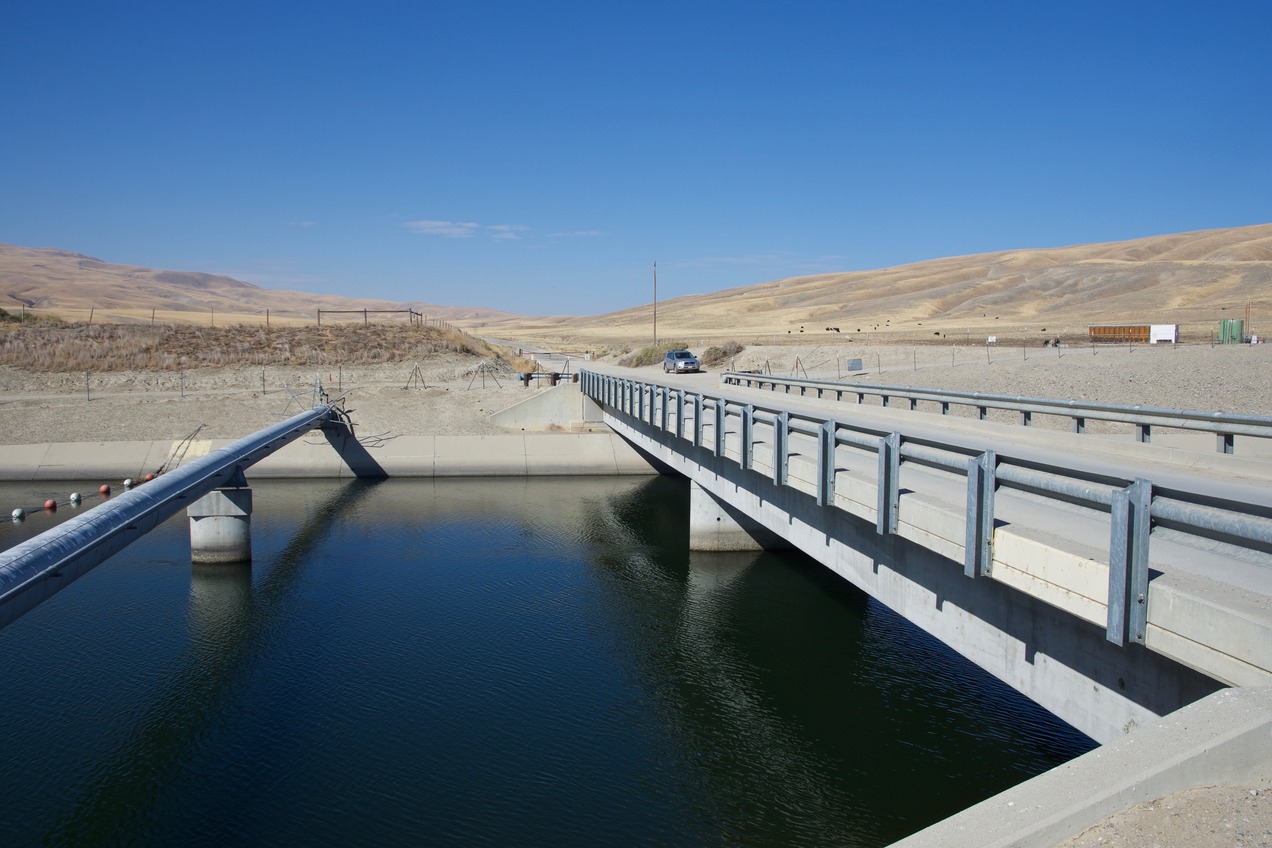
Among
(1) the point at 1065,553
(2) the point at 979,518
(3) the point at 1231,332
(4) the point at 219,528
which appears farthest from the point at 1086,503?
(3) the point at 1231,332

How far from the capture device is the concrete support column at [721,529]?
79.7 feet

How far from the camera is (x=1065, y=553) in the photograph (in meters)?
6.68

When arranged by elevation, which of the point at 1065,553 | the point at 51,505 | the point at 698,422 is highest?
the point at 698,422

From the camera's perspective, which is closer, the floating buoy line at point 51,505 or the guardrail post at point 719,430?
the guardrail post at point 719,430

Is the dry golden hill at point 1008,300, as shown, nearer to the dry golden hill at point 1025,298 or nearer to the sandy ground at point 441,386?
the dry golden hill at point 1025,298

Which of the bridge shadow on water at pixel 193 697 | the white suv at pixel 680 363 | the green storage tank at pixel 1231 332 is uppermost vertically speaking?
the green storage tank at pixel 1231 332

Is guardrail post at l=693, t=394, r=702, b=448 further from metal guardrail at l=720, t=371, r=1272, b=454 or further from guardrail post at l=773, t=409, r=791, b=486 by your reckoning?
metal guardrail at l=720, t=371, r=1272, b=454

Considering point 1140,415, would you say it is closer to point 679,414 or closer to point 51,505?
point 679,414

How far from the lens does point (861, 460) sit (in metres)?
14.1

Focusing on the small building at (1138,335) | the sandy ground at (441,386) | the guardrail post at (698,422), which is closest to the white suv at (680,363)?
the sandy ground at (441,386)

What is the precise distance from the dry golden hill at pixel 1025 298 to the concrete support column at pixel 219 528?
53365mm

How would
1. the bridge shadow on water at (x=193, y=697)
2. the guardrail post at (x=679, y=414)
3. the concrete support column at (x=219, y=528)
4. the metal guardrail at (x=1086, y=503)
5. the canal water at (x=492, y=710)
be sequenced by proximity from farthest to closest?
the concrete support column at (x=219, y=528)
the guardrail post at (x=679, y=414)
the bridge shadow on water at (x=193, y=697)
the canal water at (x=492, y=710)
the metal guardrail at (x=1086, y=503)

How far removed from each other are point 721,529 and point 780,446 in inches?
455

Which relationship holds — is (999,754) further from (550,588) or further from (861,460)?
(550,588)
